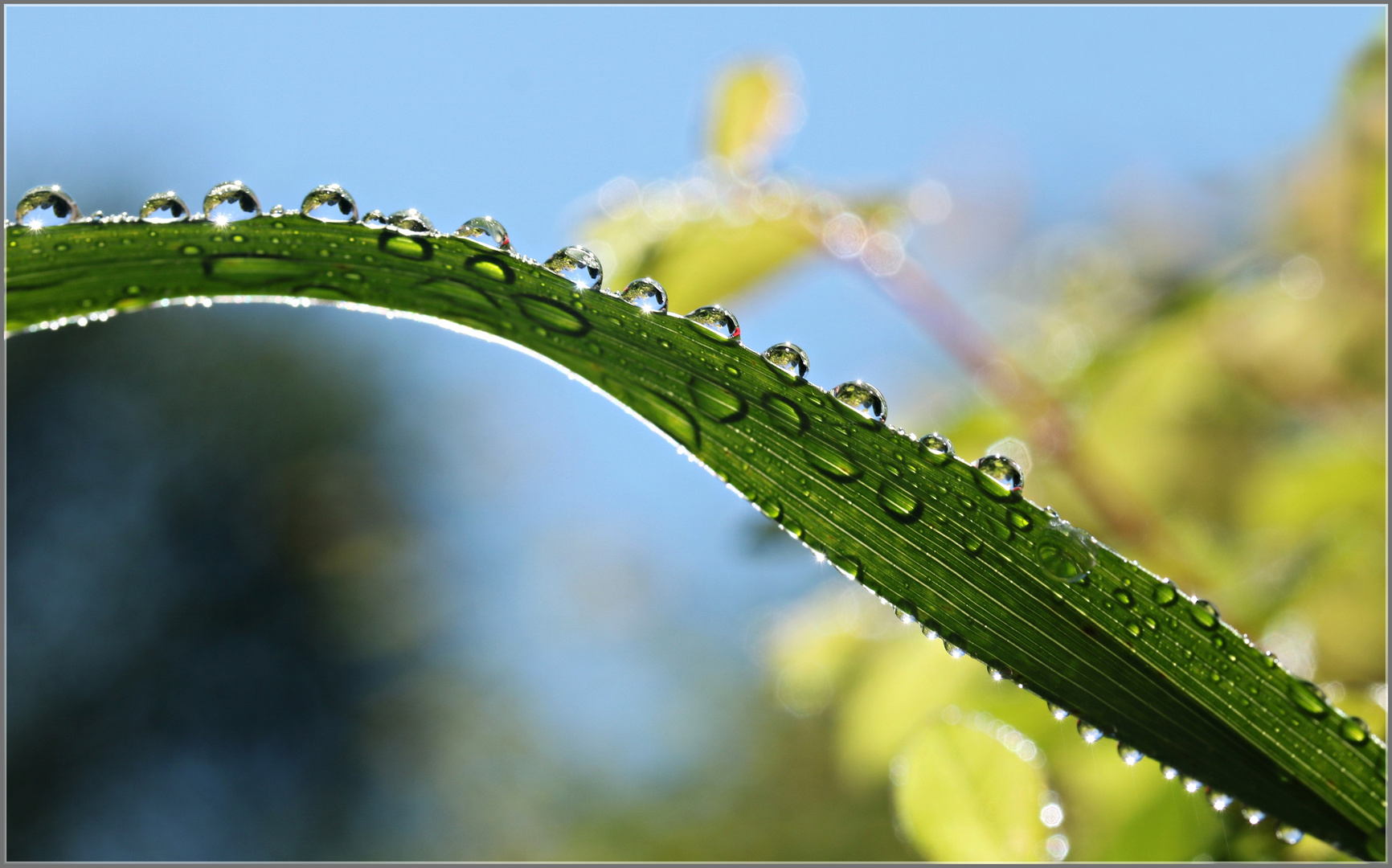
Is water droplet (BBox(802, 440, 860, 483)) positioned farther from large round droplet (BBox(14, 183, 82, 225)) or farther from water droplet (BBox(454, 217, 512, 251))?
large round droplet (BBox(14, 183, 82, 225))

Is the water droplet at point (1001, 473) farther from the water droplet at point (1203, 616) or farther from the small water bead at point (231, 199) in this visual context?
the small water bead at point (231, 199)

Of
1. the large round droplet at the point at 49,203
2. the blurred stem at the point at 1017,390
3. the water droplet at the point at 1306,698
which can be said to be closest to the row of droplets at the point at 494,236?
the large round droplet at the point at 49,203

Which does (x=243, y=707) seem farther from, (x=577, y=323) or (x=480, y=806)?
(x=577, y=323)

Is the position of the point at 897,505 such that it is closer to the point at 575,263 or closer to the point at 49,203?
the point at 575,263

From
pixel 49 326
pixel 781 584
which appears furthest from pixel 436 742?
pixel 49 326

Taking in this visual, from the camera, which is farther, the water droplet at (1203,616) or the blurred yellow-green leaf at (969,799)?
the blurred yellow-green leaf at (969,799)

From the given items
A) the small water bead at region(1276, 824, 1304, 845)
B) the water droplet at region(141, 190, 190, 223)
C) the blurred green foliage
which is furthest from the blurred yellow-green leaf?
the water droplet at region(141, 190, 190, 223)
